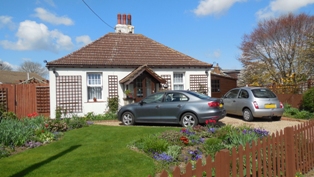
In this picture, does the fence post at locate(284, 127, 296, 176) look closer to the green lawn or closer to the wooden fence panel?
the green lawn

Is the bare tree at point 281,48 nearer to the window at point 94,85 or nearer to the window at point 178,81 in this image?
the window at point 178,81

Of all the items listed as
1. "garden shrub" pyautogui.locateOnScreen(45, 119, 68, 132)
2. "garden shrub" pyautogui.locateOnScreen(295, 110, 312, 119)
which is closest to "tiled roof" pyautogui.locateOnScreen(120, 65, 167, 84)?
"garden shrub" pyautogui.locateOnScreen(45, 119, 68, 132)

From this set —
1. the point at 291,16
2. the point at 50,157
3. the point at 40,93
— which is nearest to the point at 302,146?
the point at 50,157

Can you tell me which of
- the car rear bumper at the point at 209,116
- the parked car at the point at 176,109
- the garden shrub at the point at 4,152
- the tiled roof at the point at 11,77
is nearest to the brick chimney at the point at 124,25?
the parked car at the point at 176,109

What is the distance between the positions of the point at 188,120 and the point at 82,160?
5400 millimetres

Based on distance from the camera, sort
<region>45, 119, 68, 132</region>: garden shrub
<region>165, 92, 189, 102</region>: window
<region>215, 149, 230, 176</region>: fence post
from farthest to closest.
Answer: <region>165, 92, 189, 102</region>: window → <region>45, 119, 68, 132</region>: garden shrub → <region>215, 149, 230, 176</region>: fence post

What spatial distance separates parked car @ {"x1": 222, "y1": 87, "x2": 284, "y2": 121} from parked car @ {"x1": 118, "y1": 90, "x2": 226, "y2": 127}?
265cm

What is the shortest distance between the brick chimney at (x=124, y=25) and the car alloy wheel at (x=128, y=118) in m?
9.93

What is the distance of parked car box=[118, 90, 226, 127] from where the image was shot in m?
10.4

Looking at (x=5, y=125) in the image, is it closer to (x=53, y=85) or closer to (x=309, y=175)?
(x=53, y=85)

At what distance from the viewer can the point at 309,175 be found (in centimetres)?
556

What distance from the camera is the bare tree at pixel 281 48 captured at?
79.7ft

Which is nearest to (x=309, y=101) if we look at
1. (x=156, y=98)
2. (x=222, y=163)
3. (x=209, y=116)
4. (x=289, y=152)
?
(x=209, y=116)

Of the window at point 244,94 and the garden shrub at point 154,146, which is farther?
the window at point 244,94
